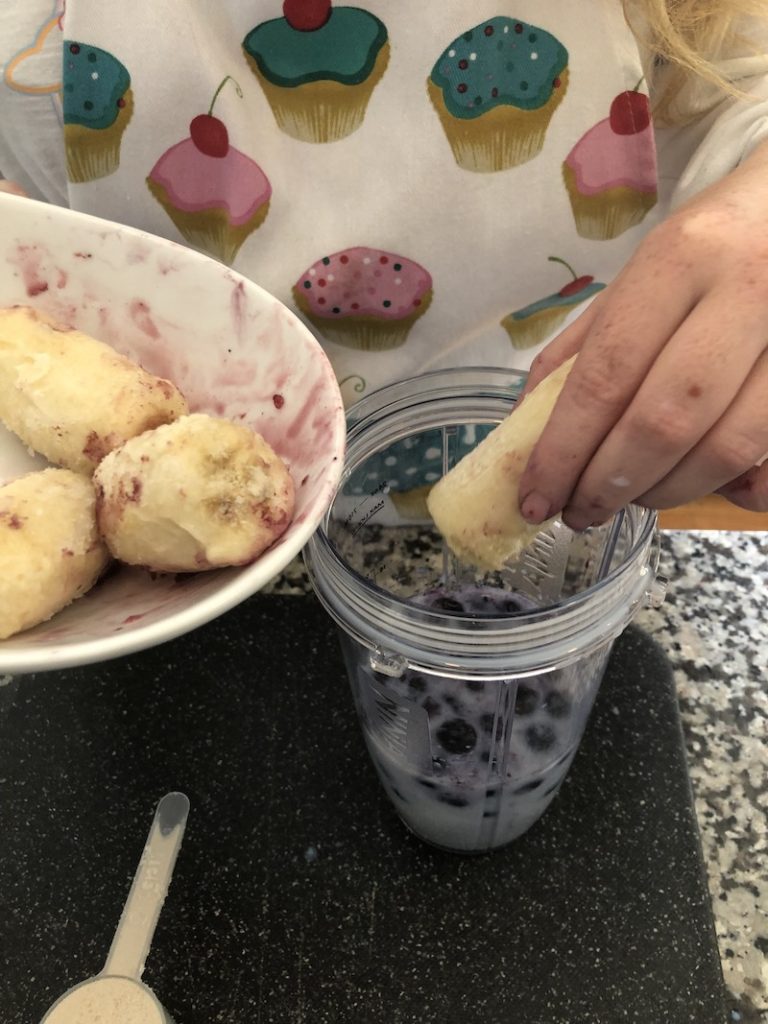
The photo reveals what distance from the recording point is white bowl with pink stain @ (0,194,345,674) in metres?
0.34

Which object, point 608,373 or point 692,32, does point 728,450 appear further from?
point 692,32

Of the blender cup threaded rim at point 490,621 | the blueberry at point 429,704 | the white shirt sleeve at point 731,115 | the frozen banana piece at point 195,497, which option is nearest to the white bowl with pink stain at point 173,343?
the frozen banana piece at point 195,497

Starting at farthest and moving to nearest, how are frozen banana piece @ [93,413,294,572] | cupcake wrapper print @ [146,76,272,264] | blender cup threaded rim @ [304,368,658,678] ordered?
cupcake wrapper print @ [146,76,272,264] → blender cup threaded rim @ [304,368,658,678] → frozen banana piece @ [93,413,294,572]

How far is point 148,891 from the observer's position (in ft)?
1.81

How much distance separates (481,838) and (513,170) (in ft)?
1.55

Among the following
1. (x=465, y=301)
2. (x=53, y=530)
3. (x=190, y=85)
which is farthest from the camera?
(x=465, y=301)

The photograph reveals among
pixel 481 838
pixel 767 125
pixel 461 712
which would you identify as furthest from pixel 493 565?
pixel 767 125

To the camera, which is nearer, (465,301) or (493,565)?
(493,565)

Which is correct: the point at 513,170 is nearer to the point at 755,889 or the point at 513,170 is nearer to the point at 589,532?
the point at 589,532

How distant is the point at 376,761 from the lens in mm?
588

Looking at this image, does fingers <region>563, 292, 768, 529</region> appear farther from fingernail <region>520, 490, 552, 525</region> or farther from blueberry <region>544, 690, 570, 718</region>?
blueberry <region>544, 690, 570, 718</region>

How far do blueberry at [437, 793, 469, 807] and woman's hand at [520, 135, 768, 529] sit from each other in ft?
0.85

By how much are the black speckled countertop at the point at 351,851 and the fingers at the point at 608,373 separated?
32 centimetres

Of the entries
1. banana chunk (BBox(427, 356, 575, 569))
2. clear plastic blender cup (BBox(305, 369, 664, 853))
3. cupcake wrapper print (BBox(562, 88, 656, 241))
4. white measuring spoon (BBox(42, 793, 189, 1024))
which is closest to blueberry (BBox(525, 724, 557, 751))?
clear plastic blender cup (BBox(305, 369, 664, 853))
